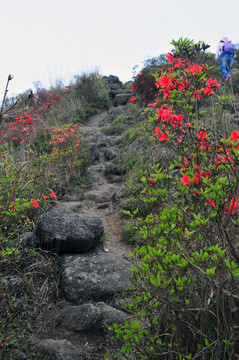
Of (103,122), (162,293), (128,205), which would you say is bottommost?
(128,205)

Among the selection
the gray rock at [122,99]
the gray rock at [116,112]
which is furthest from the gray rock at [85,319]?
the gray rock at [122,99]

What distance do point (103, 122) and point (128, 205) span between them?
6156 mm

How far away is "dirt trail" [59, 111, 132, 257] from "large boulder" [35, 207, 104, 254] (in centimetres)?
43

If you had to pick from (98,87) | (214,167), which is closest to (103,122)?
(98,87)

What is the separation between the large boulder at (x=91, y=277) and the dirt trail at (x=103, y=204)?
1.03ft

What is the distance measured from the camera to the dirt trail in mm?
4176

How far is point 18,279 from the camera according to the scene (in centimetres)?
276

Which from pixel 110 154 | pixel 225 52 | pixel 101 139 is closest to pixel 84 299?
pixel 110 154

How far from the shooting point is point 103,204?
5.51 m

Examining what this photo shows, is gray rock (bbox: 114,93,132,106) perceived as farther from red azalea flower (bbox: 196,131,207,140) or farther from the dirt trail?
red azalea flower (bbox: 196,131,207,140)

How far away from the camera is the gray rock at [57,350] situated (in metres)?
2.19

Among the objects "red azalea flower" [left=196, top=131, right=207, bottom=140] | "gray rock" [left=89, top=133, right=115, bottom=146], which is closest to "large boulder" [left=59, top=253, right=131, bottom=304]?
"red azalea flower" [left=196, top=131, right=207, bottom=140]

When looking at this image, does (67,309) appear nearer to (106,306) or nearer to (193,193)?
(106,306)

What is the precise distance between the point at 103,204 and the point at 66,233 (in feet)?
7.49
